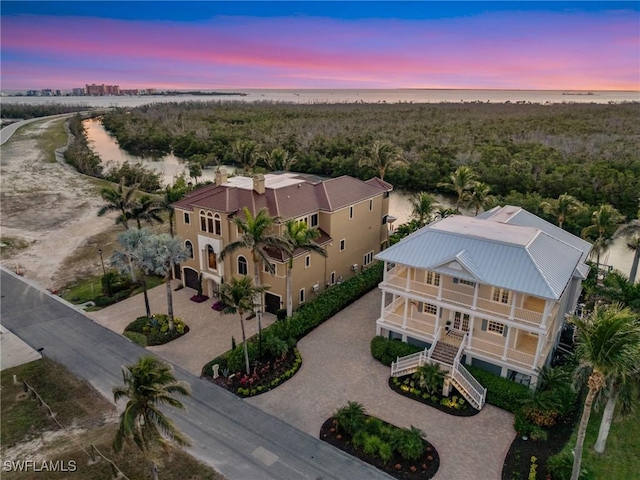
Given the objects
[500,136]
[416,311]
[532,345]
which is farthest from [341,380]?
[500,136]

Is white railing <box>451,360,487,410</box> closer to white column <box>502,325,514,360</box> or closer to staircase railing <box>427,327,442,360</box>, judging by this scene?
staircase railing <box>427,327,442,360</box>

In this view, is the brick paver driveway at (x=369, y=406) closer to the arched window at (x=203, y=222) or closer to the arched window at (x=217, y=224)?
the arched window at (x=217, y=224)

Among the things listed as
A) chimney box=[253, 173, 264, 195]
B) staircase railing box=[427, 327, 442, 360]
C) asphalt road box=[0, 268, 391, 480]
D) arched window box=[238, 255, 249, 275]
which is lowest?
asphalt road box=[0, 268, 391, 480]

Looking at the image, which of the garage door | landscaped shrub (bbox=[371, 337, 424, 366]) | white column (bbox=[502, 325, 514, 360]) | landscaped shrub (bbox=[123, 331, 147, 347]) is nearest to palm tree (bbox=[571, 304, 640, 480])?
white column (bbox=[502, 325, 514, 360])

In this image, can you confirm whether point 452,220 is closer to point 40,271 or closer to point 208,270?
point 208,270

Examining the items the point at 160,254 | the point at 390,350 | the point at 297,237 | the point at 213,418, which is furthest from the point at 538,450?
the point at 160,254

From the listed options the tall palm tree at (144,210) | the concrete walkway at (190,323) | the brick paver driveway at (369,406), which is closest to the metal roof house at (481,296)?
the brick paver driveway at (369,406)

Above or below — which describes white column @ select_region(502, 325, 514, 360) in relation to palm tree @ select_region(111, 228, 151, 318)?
below
